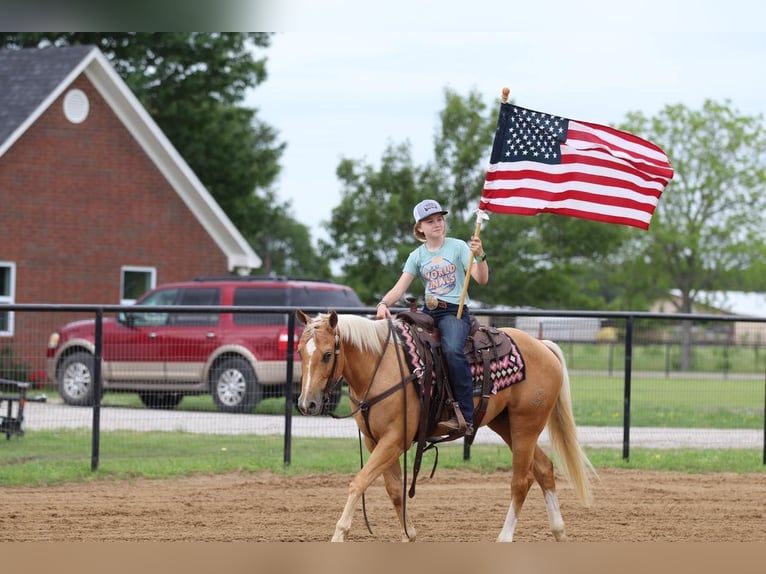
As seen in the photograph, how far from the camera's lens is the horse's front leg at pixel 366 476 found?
746 cm

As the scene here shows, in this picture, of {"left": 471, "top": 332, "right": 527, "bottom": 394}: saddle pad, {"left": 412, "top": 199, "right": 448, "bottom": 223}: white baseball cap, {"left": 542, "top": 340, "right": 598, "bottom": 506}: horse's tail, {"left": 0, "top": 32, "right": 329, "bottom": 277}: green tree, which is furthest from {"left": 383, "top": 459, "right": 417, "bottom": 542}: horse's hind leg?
{"left": 0, "top": 32, "right": 329, "bottom": 277}: green tree

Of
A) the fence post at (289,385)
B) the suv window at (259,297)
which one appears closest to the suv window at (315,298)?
the suv window at (259,297)

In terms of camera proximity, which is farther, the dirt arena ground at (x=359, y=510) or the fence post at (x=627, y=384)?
the fence post at (x=627, y=384)

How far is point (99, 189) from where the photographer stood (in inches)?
1115

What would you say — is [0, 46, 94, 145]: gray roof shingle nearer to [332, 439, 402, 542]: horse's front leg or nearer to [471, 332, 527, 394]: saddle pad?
[471, 332, 527, 394]: saddle pad

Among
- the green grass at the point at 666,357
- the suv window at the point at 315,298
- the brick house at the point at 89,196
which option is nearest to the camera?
the green grass at the point at 666,357

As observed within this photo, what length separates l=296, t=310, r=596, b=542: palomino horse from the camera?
25.7 feet

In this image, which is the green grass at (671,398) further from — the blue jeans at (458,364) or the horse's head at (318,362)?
the horse's head at (318,362)

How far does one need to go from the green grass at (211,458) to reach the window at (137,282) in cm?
1443

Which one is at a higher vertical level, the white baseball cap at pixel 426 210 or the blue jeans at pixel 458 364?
the white baseball cap at pixel 426 210

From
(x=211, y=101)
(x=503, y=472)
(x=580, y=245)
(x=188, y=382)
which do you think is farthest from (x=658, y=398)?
(x=211, y=101)

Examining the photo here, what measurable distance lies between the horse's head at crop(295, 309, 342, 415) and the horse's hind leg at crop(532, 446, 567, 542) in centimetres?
197

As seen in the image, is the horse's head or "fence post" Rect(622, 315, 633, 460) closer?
the horse's head

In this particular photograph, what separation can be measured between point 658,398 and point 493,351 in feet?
24.5
